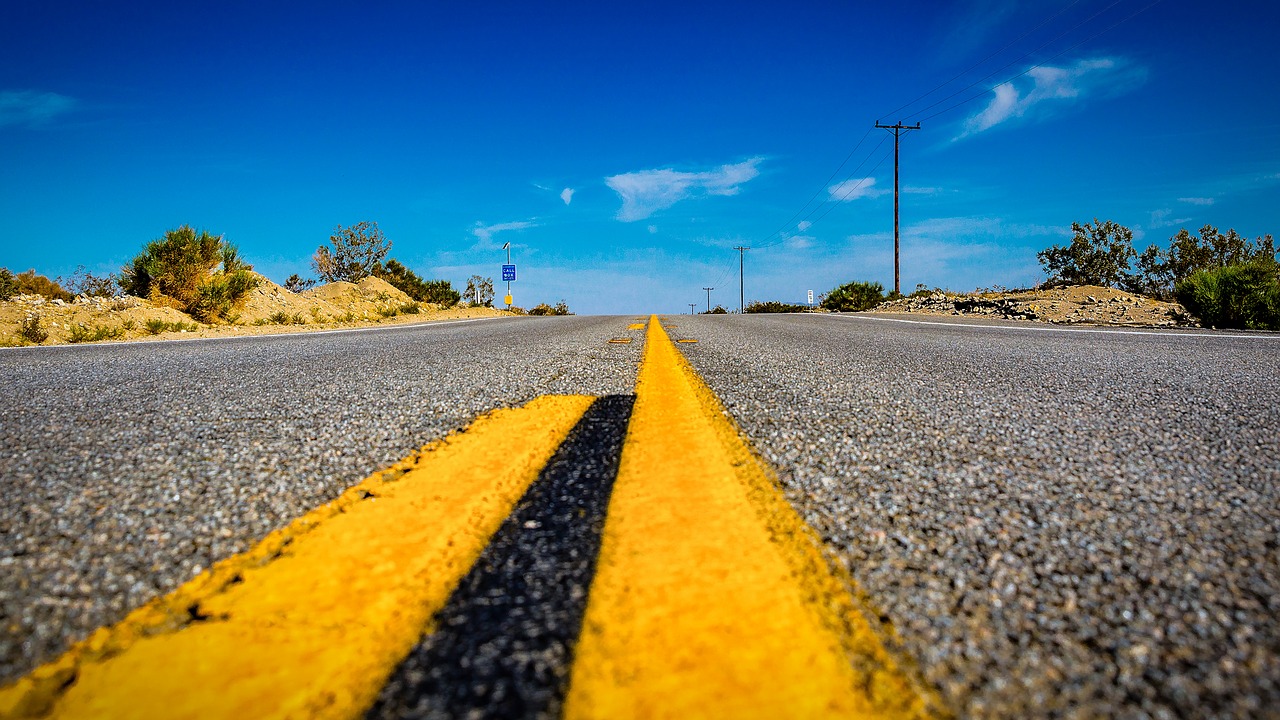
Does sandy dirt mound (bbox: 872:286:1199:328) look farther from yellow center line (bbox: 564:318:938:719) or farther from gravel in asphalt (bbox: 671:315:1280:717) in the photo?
yellow center line (bbox: 564:318:938:719)

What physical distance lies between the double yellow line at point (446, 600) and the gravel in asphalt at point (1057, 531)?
120mm

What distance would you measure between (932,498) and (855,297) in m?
25.6

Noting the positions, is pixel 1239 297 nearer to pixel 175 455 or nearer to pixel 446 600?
pixel 446 600

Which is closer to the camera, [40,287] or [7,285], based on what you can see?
[7,285]

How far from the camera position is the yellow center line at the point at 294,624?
731 millimetres

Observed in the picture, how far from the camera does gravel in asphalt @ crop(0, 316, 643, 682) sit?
102 centimetres

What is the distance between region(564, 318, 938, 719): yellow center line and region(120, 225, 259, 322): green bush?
16.0 m

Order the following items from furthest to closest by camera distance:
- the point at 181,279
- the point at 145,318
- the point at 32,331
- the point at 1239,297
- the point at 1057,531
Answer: the point at 181,279 < the point at 145,318 < the point at 1239,297 < the point at 32,331 < the point at 1057,531

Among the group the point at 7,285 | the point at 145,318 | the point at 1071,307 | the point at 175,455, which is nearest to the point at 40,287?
the point at 7,285

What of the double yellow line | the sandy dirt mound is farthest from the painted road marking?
the sandy dirt mound

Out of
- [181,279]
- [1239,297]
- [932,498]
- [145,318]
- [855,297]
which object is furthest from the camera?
[855,297]

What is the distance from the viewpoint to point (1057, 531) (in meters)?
1.20

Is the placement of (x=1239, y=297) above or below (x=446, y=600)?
above

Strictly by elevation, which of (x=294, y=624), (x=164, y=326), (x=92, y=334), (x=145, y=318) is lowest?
(x=294, y=624)
